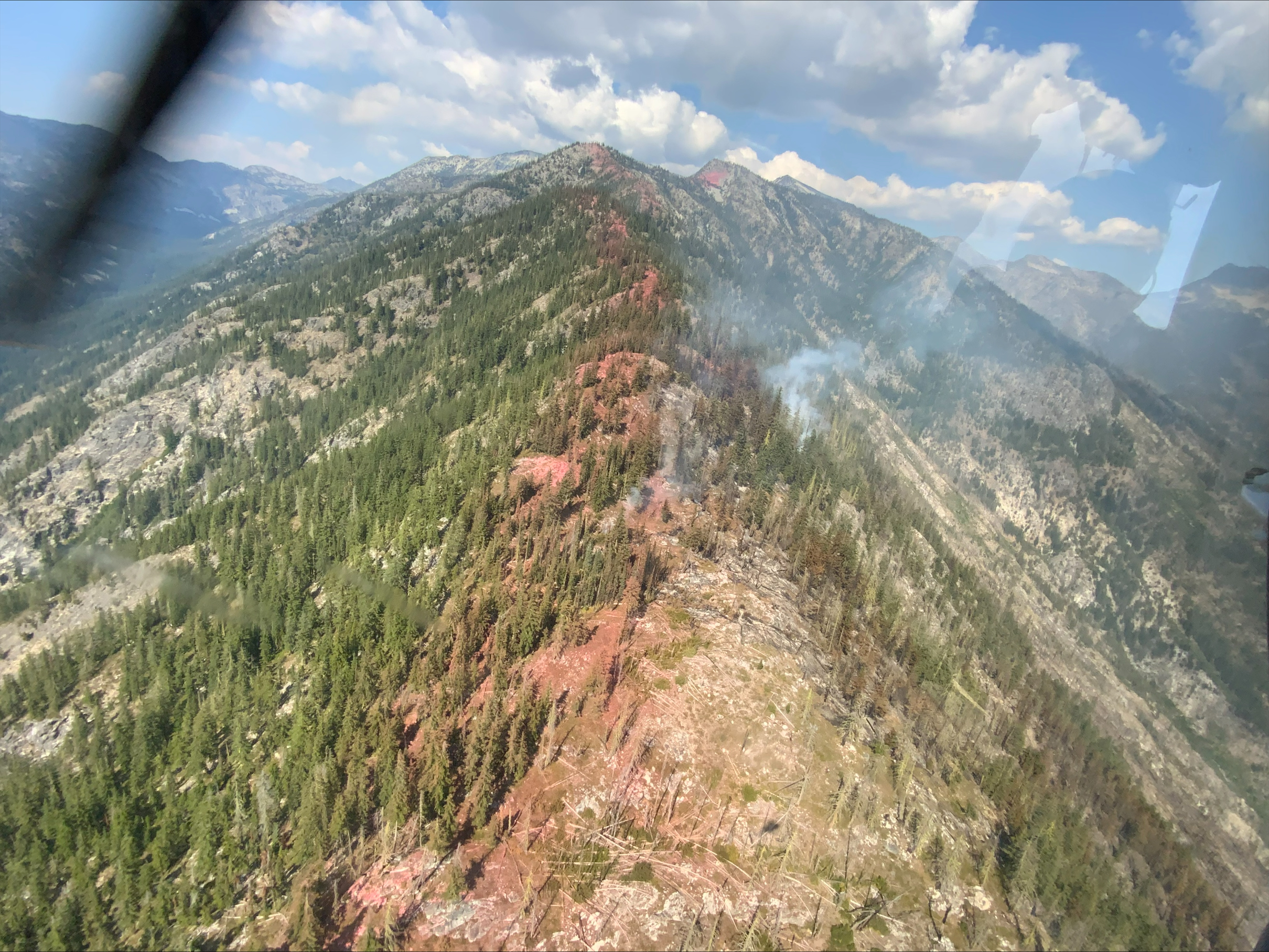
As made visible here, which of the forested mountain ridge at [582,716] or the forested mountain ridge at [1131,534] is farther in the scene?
the forested mountain ridge at [1131,534]

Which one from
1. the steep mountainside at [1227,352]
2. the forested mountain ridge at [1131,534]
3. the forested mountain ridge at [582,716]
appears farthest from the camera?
the steep mountainside at [1227,352]

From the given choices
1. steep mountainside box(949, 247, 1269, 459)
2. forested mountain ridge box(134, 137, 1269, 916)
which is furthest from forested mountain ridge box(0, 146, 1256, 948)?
steep mountainside box(949, 247, 1269, 459)

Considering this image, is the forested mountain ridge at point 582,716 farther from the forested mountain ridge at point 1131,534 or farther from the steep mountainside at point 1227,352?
the steep mountainside at point 1227,352

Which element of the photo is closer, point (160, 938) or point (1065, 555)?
point (160, 938)

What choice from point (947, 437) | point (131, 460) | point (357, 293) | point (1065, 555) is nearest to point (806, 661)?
point (131, 460)

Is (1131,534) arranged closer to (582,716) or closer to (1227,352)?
(1227,352)

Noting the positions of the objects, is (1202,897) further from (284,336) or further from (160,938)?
(284,336)

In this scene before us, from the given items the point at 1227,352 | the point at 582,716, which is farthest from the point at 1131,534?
the point at 582,716

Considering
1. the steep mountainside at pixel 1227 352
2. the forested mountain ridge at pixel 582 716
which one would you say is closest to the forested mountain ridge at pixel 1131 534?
the steep mountainside at pixel 1227 352
